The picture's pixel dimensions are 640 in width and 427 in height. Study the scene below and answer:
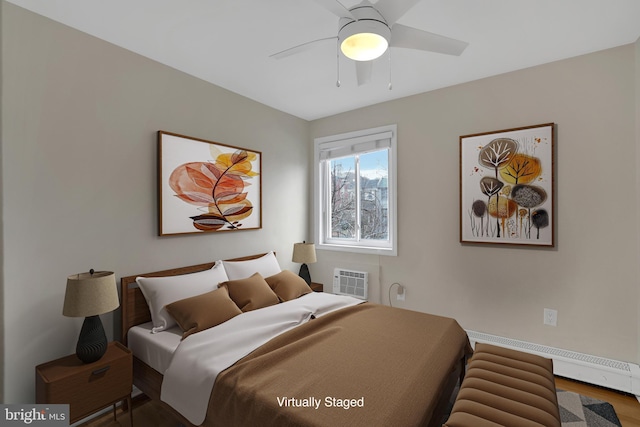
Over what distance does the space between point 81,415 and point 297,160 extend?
3093mm

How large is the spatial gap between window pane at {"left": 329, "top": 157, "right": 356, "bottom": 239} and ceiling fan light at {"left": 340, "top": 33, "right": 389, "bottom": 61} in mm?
2223

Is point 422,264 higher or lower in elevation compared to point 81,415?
higher

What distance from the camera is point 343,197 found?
4023 millimetres

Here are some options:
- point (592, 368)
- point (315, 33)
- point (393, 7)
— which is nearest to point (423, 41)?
point (393, 7)

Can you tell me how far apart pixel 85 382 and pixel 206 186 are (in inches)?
66.3

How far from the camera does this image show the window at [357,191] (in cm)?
355

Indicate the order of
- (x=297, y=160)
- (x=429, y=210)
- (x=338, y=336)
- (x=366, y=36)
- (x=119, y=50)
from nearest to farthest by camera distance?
(x=366, y=36) < (x=338, y=336) < (x=119, y=50) < (x=429, y=210) < (x=297, y=160)

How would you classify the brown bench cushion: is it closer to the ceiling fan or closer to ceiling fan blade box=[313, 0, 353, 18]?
the ceiling fan

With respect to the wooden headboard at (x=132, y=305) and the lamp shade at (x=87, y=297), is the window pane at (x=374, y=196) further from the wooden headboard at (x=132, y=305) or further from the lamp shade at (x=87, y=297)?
the lamp shade at (x=87, y=297)

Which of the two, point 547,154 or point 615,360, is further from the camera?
point 547,154

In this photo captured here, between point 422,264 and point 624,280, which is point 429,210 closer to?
point 422,264

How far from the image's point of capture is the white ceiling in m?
1.89

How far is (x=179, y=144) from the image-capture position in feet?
8.75

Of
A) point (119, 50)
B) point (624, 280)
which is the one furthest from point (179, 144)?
point (624, 280)
